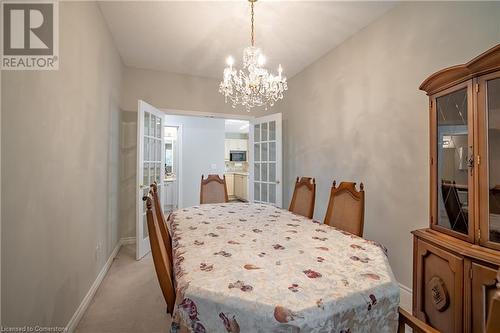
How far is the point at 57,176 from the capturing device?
4.59ft

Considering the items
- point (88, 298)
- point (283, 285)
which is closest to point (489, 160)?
point (283, 285)

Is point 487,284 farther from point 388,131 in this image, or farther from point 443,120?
point 388,131

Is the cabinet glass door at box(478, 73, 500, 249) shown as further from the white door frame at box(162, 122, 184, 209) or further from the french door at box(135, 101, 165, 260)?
the white door frame at box(162, 122, 184, 209)

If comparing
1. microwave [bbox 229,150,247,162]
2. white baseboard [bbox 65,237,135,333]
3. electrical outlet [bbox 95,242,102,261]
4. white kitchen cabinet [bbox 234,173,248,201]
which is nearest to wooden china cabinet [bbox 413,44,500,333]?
white baseboard [bbox 65,237,135,333]

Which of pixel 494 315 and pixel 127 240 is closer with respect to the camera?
pixel 494 315

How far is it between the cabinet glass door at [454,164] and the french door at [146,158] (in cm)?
Answer: 289

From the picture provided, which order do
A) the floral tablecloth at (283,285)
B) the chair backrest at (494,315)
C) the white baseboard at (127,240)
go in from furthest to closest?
the white baseboard at (127,240)
the floral tablecloth at (283,285)
the chair backrest at (494,315)

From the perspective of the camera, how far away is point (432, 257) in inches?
55.9

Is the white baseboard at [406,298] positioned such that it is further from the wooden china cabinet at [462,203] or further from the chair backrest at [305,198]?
the chair backrest at [305,198]

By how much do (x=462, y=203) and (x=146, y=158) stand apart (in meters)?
3.25

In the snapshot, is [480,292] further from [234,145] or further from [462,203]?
[234,145]

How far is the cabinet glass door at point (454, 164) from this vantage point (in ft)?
4.25

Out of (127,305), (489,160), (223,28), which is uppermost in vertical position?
(223,28)

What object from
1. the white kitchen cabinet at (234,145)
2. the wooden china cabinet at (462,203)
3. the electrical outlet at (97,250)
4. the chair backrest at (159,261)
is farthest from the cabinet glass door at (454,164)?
the white kitchen cabinet at (234,145)
